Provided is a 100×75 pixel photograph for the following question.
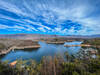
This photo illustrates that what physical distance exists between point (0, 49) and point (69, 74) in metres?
19.3

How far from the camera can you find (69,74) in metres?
3.51

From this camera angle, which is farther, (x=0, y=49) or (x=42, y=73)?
(x=0, y=49)

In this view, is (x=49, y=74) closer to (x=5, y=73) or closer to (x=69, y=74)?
(x=69, y=74)

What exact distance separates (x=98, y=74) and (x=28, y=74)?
165 inches

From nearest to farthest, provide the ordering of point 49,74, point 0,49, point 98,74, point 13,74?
point 98,74 → point 13,74 → point 49,74 → point 0,49

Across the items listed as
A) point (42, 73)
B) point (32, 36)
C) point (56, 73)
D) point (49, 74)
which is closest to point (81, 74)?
point (56, 73)

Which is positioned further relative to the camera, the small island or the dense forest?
the small island

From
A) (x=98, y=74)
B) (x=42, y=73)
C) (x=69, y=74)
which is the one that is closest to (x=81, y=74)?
(x=69, y=74)

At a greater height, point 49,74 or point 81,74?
point 81,74

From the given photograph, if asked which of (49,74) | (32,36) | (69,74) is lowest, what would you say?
(49,74)

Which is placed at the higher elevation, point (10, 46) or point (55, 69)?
point (10, 46)

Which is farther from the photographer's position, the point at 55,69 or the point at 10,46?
the point at 10,46

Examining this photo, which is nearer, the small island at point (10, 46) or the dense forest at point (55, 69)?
the dense forest at point (55, 69)

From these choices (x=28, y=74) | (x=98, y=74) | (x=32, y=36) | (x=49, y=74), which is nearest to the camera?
(x=98, y=74)
